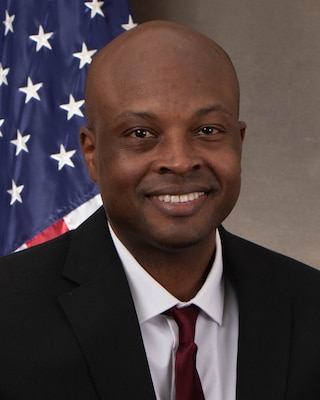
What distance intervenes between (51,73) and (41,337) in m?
1.23

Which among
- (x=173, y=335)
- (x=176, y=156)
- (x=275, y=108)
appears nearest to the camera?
(x=176, y=156)

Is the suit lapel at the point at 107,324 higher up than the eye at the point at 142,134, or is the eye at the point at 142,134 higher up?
the eye at the point at 142,134

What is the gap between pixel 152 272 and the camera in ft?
4.10

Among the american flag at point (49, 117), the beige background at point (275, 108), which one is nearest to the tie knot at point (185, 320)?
the american flag at point (49, 117)

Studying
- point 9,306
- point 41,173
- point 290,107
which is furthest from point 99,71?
point 290,107

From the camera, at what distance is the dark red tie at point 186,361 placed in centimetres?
118

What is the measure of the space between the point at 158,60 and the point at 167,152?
0.49 feet

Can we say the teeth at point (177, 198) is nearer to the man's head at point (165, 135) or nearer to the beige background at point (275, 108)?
the man's head at point (165, 135)

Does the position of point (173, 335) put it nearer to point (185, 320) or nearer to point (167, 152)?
point (185, 320)

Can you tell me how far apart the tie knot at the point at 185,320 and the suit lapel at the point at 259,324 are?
9cm

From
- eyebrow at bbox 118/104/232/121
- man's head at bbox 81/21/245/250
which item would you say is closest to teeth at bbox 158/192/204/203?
man's head at bbox 81/21/245/250

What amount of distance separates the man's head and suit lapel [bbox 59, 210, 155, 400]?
9 cm

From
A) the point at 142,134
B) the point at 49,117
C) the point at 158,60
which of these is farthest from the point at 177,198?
the point at 49,117

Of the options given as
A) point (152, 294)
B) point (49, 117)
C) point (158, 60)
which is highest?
point (49, 117)
